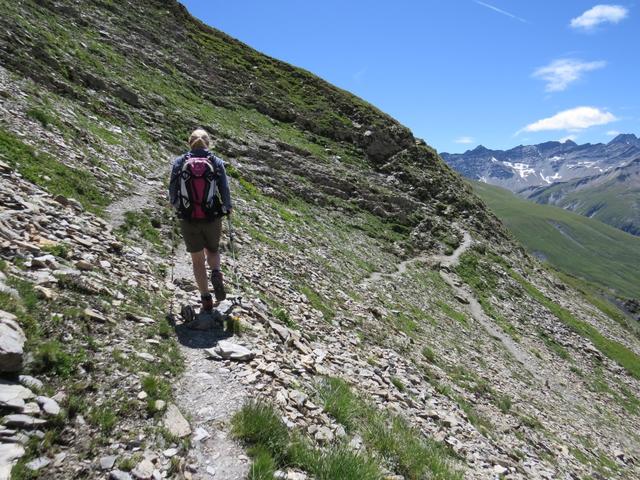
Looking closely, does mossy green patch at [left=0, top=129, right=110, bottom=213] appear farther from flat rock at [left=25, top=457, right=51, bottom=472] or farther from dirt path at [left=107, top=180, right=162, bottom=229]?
flat rock at [left=25, top=457, right=51, bottom=472]

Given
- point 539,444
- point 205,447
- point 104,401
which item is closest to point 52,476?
point 104,401

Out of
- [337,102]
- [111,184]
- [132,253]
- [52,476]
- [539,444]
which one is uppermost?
[337,102]

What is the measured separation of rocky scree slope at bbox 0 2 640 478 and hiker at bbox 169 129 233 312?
1.64 m

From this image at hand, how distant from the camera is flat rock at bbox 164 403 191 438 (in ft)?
20.7

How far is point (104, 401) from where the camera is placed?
6301mm

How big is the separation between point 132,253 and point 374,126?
59287mm

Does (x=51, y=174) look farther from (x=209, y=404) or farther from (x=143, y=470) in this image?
(x=143, y=470)

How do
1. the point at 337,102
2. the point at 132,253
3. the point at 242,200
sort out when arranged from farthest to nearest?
the point at 337,102
the point at 242,200
the point at 132,253

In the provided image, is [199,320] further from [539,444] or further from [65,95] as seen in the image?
[65,95]

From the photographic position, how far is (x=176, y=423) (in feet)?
21.2

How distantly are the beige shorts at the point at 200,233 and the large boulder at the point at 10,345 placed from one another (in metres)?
4.40

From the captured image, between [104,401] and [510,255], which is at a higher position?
[104,401]

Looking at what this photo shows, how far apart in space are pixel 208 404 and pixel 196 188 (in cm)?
499

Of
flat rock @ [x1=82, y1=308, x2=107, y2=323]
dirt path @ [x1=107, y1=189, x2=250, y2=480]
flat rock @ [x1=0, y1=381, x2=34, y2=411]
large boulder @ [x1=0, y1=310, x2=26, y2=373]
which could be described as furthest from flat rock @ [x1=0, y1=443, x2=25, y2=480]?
flat rock @ [x1=82, y1=308, x2=107, y2=323]
